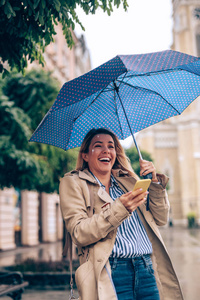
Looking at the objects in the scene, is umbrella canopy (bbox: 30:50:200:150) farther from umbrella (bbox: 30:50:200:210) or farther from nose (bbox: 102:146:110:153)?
nose (bbox: 102:146:110:153)

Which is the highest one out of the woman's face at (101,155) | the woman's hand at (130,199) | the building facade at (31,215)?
the woman's face at (101,155)

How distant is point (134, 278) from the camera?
2.17m

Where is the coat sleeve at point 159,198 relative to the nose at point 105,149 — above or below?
below

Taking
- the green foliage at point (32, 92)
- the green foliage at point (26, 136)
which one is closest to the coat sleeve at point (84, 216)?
the green foliage at point (26, 136)

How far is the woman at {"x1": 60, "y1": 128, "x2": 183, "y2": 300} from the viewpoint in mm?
2025

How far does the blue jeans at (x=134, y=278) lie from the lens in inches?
83.1

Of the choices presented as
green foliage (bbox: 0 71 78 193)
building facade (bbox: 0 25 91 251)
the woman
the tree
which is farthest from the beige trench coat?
building facade (bbox: 0 25 91 251)

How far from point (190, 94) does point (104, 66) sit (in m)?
1.17

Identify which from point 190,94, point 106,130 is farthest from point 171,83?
point 106,130

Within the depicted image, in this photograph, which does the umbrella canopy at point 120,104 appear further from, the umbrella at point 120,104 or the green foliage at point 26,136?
the green foliage at point 26,136

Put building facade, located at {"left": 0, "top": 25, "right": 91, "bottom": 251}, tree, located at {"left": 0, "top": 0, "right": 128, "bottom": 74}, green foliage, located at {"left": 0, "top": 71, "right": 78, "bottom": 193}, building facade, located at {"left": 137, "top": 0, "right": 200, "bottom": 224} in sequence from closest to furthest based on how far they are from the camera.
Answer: tree, located at {"left": 0, "top": 0, "right": 128, "bottom": 74}, green foliage, located at {"left": 0, "top": 71, "right": 78, "bottom": 193}, building facade, located at {"left": 0, "top": 25, "right": 91, "bottom": 251}, building facade, located at {"left": 137, "top": 0, "right": 200, "bottom": 224}

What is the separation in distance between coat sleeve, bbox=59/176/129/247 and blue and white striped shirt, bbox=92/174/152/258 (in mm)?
181

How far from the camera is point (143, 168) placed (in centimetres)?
238

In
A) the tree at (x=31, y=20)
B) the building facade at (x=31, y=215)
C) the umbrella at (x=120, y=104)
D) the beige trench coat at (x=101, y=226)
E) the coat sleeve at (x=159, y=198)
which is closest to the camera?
the beige trench coat at (x=101, y=226)
